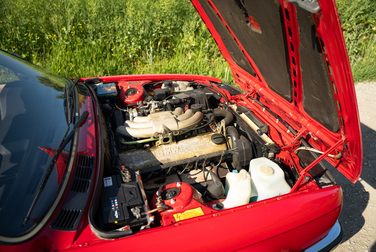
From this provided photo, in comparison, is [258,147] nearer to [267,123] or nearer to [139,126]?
[267,123]

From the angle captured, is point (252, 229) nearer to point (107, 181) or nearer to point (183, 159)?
point (183, 159)

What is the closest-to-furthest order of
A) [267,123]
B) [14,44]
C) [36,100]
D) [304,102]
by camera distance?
[36,100] < [304,102] < [267,123] < [14,44]

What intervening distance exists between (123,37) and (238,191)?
486 centimetres

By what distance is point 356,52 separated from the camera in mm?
7129

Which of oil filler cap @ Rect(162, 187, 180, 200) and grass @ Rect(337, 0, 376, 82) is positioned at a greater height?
grass @ Rect(337, 0, 376, 82)

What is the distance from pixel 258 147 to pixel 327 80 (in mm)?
1104

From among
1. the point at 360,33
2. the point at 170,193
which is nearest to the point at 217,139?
the point at 170,193

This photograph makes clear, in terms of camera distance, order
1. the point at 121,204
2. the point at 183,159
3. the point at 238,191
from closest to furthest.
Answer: the point at 121,204 < the point at 238,191 < the point at 183,159

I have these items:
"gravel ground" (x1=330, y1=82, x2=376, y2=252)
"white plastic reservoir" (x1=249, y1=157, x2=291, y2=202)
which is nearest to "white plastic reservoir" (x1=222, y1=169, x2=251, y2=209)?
"white plastic reservoir" (x1=249, y1=157, x2=291, y2=202)

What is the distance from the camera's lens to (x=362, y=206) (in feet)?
11.1

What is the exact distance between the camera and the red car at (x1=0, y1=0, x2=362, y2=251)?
64.6 inches

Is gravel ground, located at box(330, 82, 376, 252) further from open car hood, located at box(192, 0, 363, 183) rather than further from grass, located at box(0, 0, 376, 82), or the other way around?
grass, located at box(0, 0, 376, 82)

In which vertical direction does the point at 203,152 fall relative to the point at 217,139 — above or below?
below

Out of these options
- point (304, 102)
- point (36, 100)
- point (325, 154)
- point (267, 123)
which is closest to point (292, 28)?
point (304, 102)
